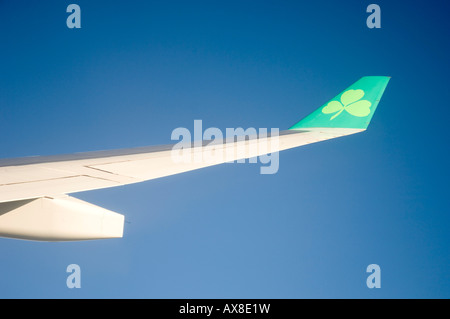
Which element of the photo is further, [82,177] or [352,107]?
[352,107]

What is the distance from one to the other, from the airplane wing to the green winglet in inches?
39.6

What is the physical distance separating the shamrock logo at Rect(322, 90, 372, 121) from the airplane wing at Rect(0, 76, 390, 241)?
44.2 inches

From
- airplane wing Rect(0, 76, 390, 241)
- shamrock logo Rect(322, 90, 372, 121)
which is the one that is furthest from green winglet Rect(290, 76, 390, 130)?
airplane wing Rect(0, 76, 390, 241)

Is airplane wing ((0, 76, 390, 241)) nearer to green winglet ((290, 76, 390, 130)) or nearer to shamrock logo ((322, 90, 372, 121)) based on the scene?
green winglet ((290, 76, 390, 130))

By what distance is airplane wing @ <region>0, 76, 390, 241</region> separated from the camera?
9.05 feet

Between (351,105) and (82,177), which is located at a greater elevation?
(351,105)

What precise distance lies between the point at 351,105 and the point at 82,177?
12.0ft

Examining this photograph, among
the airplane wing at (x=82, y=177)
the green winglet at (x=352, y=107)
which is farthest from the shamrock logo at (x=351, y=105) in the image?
the airplane wing at (x=82, y=177)

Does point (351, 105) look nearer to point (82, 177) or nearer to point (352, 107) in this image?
point (352, 107)

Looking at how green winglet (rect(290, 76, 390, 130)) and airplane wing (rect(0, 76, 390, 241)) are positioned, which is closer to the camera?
airplane wing (rect(0, 76, 390, 241))

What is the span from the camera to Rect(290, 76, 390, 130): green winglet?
15.5 ft

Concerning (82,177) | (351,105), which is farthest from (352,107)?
(82,177)

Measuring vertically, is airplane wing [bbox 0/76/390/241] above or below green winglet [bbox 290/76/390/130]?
below

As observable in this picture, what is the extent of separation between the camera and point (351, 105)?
15.8ft
